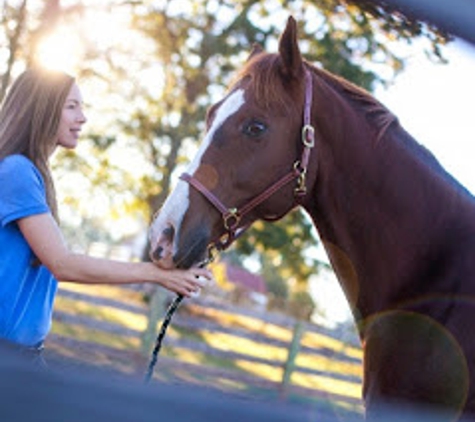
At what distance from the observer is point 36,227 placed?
1.56 m

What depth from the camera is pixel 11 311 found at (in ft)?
5.47

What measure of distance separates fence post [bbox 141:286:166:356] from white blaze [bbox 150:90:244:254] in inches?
293

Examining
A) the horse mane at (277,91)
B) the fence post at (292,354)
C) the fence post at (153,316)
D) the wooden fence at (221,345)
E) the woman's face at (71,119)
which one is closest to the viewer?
the woman's face at (71,119)

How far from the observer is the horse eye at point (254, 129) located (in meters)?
2.15

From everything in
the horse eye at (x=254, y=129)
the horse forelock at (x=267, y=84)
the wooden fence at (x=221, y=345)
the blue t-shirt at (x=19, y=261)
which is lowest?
the wooden fence at (x=221, y=345)

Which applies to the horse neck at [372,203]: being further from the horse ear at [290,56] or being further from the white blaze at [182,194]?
the white blaze at [182,194]

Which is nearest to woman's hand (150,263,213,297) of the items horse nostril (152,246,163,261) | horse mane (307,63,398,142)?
horse nostril (152,246,163,261)

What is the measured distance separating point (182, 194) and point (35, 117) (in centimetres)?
51

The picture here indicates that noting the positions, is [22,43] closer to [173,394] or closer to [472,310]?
[472,310]

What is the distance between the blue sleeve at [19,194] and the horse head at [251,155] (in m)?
0.48

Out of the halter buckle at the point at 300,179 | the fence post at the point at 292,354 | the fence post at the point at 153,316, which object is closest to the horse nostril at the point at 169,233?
the halter buckle at the point at 300,179

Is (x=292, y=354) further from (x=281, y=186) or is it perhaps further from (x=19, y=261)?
(x=19, y=261)

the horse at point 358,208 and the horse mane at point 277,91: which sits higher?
the horse mane at point 277,91

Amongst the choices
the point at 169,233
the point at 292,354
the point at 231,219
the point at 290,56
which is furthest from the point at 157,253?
the point at 292,354
